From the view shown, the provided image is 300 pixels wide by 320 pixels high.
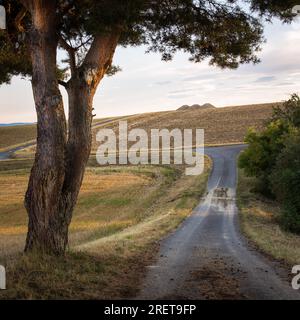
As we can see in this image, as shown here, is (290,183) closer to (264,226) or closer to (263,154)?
(264,226)

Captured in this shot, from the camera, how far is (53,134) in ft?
38.2

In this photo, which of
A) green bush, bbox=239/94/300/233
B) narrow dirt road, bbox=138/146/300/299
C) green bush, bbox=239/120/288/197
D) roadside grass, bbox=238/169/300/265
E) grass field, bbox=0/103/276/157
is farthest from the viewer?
grass field, bbox=0/103/276/157

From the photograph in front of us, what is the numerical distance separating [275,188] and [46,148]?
1143 inches

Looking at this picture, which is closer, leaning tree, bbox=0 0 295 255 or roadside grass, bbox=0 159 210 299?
roadside grass, bbox=0 159 210 299

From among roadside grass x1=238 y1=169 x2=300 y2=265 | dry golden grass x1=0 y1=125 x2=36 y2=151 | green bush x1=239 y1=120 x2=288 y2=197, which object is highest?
dry golden grass x1=0 y1=125 x2=36 y2=151

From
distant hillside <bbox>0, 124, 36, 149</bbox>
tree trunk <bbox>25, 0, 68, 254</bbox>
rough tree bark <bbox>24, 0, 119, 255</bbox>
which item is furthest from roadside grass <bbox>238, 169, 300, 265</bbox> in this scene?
distant hillside <bbox>0, 124, 36, 149</bbox>

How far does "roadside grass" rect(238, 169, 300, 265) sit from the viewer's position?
17.6 m

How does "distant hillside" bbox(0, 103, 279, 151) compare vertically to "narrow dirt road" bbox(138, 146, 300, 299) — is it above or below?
above

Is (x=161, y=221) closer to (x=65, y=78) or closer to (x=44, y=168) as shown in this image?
(x=65, y=78)

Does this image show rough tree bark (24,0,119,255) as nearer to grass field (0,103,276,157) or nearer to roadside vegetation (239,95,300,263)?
roadside vegetation (239,95,300,263)

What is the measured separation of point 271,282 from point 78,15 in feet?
30.8

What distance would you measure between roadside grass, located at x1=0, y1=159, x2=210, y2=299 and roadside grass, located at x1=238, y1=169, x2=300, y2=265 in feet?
14.6

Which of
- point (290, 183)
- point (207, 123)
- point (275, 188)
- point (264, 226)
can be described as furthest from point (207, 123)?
point (264, 226)

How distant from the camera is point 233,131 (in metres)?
102
